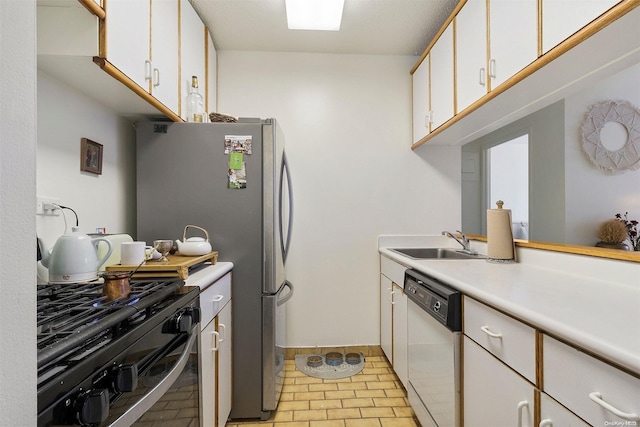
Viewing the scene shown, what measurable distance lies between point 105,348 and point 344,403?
1.68m

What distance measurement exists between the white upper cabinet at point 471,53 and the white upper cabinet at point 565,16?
392 millimetres

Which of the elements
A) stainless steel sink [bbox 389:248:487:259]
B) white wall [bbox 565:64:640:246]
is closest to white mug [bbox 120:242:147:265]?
stainless steel sink [bbox 389:248:487:259]

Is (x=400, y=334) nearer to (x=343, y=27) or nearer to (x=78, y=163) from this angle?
(x=78, y=163)

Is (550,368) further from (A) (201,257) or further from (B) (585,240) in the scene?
(A) (201,257)

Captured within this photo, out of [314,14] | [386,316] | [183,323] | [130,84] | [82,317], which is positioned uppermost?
[314,14]

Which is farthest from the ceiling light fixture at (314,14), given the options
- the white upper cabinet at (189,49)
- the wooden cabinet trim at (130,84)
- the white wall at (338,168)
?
the wooden cabinet trim at (130,84)

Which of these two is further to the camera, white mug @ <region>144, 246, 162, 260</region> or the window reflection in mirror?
the window reflection in mirror

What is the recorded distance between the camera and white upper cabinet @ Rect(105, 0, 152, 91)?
3.66 ft

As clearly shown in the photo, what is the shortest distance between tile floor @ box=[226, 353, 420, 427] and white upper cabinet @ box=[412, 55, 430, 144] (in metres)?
1.85

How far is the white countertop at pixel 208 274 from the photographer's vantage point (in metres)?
1.23

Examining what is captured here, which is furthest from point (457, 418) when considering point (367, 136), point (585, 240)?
point (367, 136)

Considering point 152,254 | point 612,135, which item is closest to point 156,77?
point 152,254

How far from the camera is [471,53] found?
1.63 m

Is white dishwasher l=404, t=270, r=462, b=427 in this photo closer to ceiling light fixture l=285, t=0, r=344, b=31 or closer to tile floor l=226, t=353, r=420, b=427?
tile floor l=226, t=353, r=420, b=427
